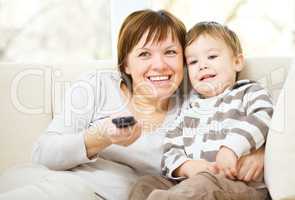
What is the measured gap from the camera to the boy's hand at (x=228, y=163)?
1.38 meters

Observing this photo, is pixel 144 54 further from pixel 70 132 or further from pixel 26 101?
pixel 26 101

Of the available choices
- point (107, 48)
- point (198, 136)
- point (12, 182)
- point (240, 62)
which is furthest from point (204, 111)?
point (107, 48)

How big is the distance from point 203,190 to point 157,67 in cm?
48

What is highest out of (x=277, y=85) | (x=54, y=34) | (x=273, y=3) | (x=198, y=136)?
(x=273, y=3)

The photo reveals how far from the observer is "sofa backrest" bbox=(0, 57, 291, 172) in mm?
1769

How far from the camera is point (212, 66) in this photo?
5.16 feet

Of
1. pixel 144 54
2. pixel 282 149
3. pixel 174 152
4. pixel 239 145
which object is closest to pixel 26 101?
pixel 144 54

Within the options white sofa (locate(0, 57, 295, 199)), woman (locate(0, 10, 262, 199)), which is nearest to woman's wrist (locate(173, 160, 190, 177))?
woman (locate(0, 10, 262, 199))

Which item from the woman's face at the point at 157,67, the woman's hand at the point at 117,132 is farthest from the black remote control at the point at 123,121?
the woman's face at the point at 157,67

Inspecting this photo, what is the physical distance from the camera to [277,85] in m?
1.62

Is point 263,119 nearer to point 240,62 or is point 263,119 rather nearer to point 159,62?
point 240,62

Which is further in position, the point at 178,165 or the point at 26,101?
the point at 26,101

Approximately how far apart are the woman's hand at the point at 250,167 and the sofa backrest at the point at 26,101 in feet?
2.12

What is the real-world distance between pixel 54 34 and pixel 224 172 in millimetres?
1694
